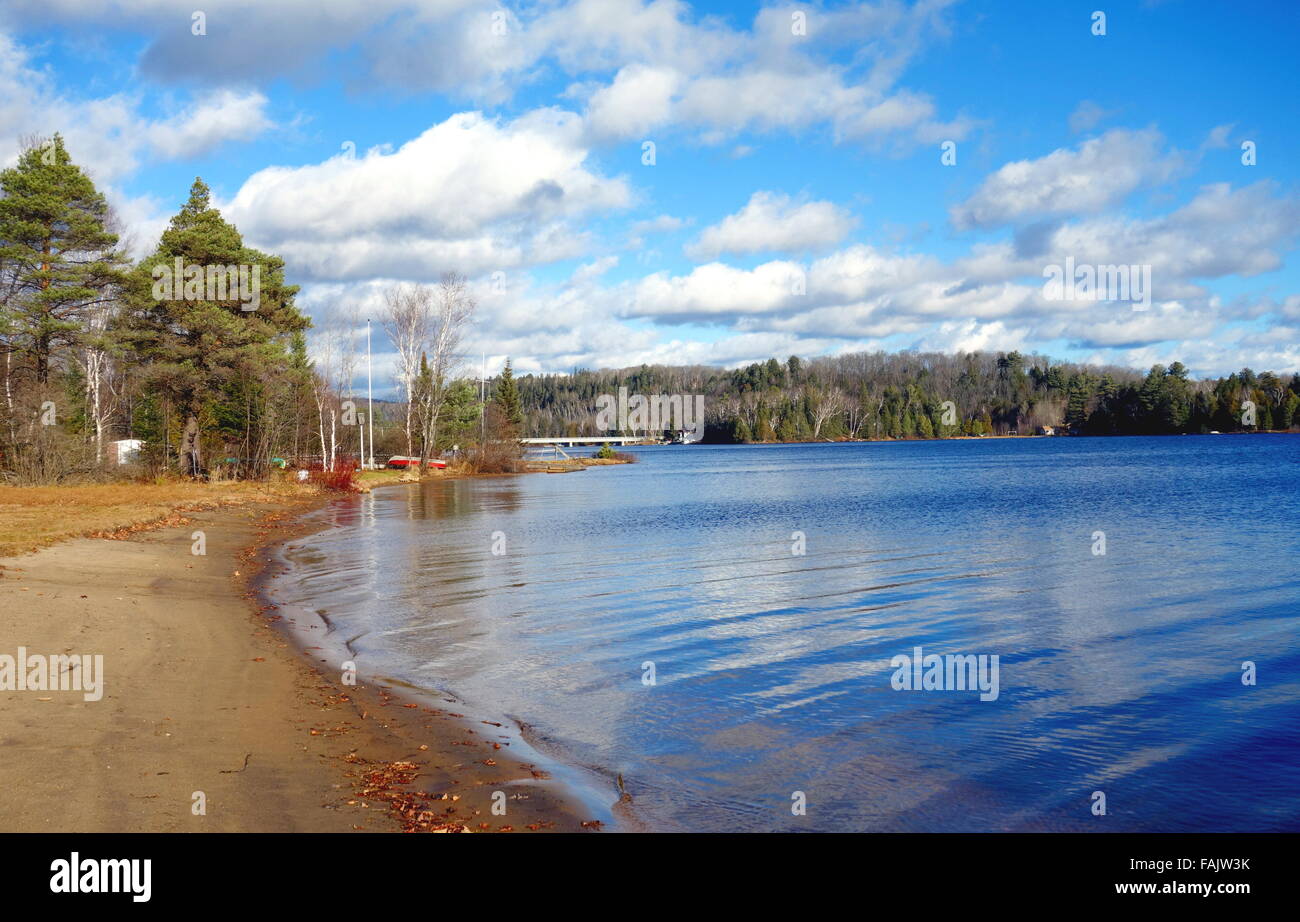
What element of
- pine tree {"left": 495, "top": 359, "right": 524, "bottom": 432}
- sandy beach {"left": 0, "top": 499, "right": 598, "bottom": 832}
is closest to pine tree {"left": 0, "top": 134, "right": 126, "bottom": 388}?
sandy beach {"left": 0, "top": 499, "right": 598, "bottom": 832}

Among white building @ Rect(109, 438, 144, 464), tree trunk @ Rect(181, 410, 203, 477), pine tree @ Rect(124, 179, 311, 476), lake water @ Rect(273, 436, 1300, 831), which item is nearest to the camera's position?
lake water @ Rect(273, 436, 1300, 831)

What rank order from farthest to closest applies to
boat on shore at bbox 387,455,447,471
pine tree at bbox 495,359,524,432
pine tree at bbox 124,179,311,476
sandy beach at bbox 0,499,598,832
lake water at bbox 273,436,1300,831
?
1. pine tree at bbox 495,359,524,432
2. boat on shore at bbox 387,455,447,471
3. pine tree at bbox 124,179,311,476
4. lake water at bbox 273,436,1300,831
5. sandy beach at bbox 0,499,598,832

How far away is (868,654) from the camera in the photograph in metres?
14.4

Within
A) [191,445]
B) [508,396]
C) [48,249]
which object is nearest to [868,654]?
[48,249]

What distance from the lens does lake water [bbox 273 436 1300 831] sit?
8.87 m

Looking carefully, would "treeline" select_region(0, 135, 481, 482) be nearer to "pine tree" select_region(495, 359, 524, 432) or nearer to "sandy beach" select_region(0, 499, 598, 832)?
"sandy beach" select_region(0, 499, 598, 832)

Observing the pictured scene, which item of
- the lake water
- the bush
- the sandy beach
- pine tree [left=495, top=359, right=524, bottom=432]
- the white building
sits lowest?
the lake water

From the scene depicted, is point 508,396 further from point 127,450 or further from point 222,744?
point 222,744

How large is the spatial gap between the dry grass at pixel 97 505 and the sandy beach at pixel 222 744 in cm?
725

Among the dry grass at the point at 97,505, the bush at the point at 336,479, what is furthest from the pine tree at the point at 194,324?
the bush at the point at 336,479

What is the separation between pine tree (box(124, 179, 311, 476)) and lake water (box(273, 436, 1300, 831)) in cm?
1491

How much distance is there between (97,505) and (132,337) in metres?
14.8
